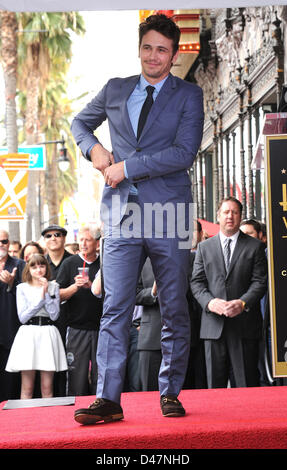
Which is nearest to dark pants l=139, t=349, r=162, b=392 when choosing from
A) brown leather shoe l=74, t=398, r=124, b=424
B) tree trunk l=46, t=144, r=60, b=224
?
brown leather shoe l=74, t=398, r=124, b=424

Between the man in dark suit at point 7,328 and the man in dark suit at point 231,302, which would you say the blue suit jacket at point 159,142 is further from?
the man in dark suit at point 7,328

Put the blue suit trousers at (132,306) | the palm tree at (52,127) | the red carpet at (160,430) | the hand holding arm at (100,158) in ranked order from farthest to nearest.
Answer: the palm tree at (52,127) < the hand holding arm at (100,158) < the blue suit trousers at (132,306) < the red carpet at (160,430)

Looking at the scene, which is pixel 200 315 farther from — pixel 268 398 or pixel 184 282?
pixel 184 282

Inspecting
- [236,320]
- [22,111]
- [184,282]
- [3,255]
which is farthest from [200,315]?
[22,111]

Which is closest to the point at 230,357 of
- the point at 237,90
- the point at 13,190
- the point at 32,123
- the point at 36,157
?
the point at 13,190

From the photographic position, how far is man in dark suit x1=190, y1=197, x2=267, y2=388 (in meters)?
7.22

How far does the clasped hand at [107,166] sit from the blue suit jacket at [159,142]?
50mm

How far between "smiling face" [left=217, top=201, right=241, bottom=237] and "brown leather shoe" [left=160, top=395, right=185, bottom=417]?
319 cm

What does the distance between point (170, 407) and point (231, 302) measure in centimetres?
273

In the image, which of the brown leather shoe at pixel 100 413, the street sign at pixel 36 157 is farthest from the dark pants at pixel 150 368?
the street sign at pixel 36 157

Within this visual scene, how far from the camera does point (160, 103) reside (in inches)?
181

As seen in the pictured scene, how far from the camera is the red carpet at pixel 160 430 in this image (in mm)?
3961

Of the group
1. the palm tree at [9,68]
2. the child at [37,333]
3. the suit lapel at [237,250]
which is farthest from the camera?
the palm tree at [9,68]

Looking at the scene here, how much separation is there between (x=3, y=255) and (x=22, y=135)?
4323 cm
